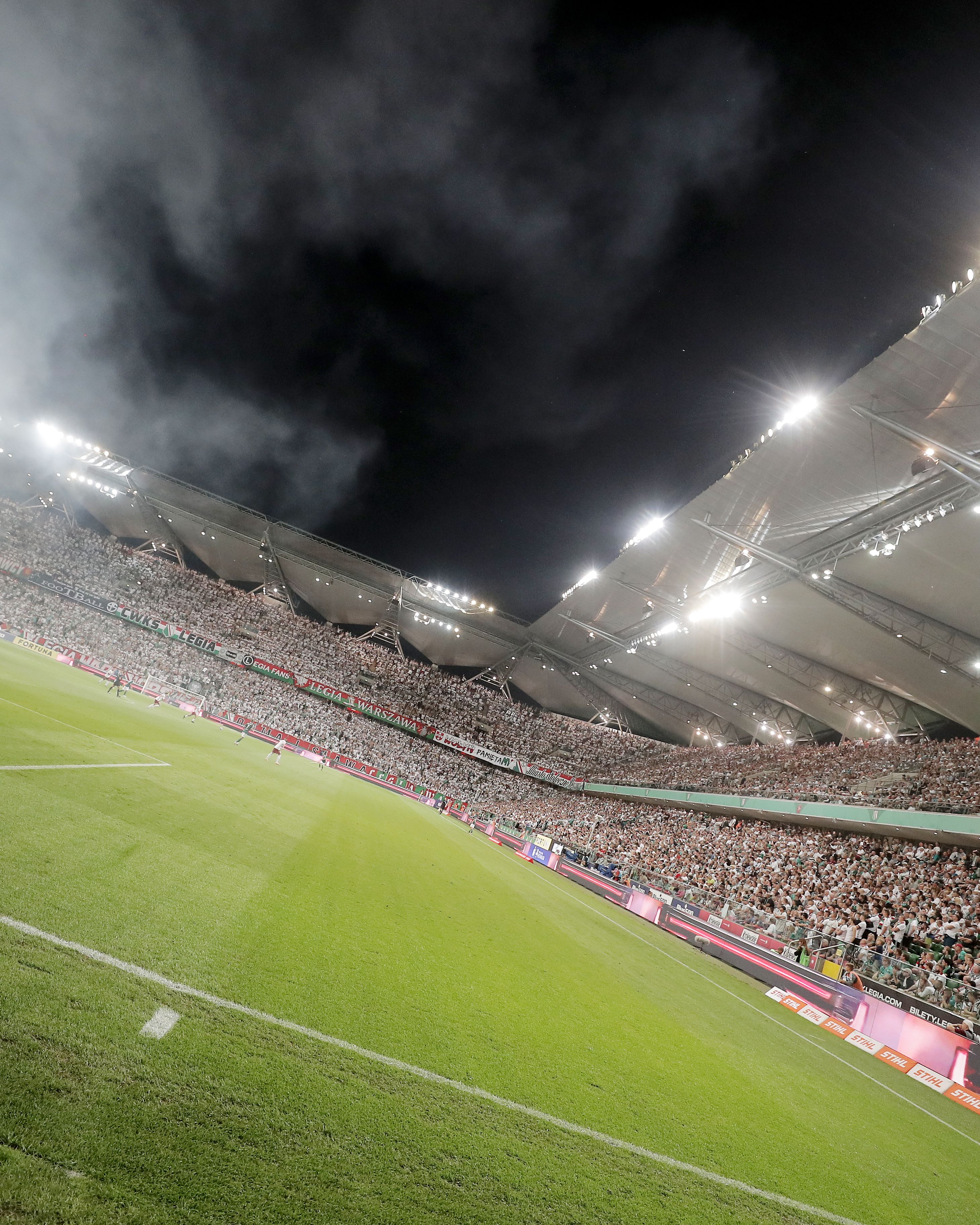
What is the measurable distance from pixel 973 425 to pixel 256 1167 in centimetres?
1921

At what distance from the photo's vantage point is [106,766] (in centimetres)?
933

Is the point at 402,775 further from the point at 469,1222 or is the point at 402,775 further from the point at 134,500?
the point at 469,1222

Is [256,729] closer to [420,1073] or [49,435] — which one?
[49,435]

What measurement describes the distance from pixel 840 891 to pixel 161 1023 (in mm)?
19632

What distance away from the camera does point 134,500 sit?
42438 millimetres

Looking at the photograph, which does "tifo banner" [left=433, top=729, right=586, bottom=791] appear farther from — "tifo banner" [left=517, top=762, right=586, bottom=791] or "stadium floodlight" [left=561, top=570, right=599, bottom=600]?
"stadium floodlight" [left=561, top=570, right=599, bottom=600]

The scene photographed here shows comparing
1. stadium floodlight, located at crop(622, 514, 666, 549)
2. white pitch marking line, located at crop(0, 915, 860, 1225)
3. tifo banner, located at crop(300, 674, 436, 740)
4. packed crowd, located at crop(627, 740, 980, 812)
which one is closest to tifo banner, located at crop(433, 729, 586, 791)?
tifo banner, located at crop(300, 674, 436, 740)

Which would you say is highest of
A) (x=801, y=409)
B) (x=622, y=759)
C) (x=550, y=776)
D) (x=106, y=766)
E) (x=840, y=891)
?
(x=801, y=409)

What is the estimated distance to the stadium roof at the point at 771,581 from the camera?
1555cm

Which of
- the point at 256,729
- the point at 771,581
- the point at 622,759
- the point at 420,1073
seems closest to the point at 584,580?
the point at 771,581

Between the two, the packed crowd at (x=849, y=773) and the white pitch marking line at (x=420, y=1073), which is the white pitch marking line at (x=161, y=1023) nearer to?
the white pitch marking line at (x=420, y=1073)

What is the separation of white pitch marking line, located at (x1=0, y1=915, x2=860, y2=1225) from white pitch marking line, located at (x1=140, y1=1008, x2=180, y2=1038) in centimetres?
26

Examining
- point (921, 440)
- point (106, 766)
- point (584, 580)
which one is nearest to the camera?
point (106, 766)

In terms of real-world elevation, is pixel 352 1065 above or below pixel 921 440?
below
